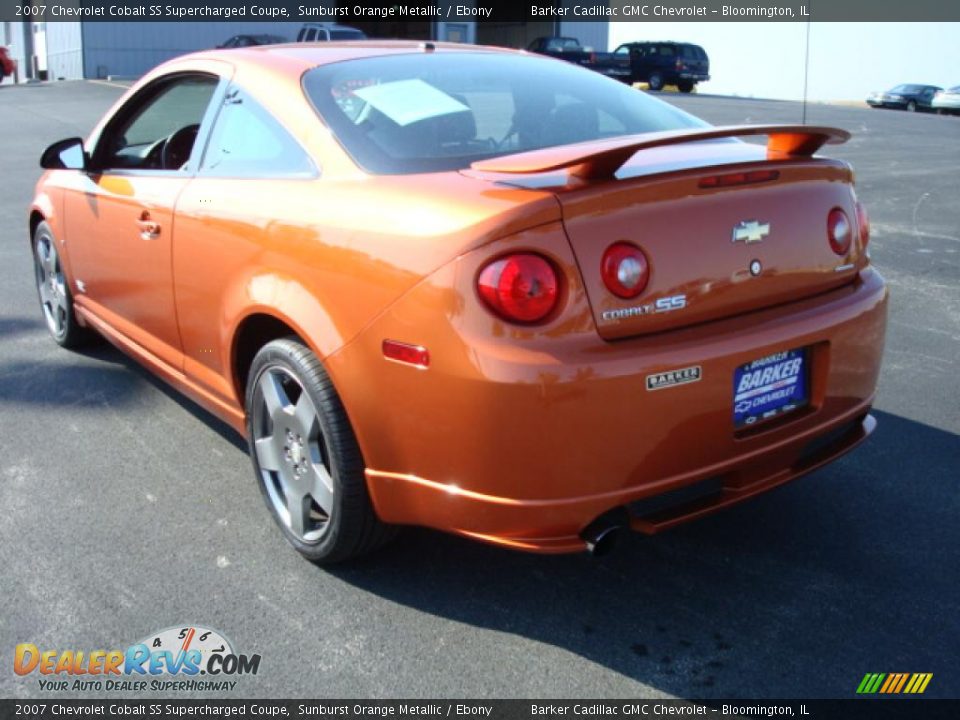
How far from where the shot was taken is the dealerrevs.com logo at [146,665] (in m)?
2.66

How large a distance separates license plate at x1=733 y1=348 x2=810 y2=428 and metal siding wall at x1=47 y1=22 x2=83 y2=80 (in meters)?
35.0

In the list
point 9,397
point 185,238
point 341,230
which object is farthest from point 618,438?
point 9,397

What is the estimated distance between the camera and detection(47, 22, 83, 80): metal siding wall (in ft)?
111

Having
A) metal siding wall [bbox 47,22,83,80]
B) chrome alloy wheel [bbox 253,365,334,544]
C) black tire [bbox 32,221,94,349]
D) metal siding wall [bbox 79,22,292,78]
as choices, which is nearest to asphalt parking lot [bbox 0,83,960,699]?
chrome alloy wheel [bbox 253,365,334,544]

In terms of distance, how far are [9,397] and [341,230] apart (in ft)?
8.70

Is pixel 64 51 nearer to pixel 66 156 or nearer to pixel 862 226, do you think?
pixel 66 156

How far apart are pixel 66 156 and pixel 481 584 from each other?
2.83m

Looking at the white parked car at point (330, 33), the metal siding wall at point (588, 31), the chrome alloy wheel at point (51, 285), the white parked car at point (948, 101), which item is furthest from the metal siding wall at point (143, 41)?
the chrome alloy wheel at point (51, 285)

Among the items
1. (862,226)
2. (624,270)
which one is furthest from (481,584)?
(862,226)

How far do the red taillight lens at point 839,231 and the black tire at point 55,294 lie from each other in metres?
3.61

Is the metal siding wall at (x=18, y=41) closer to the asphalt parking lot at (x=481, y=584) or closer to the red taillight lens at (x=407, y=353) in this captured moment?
the asphalt parking lot at (x=481, y=584)

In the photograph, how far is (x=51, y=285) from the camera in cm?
532

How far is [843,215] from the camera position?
3.10 meters

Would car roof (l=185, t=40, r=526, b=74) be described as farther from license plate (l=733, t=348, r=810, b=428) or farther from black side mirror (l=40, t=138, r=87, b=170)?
license plate (l=733, t=348, r=810, b=428)
